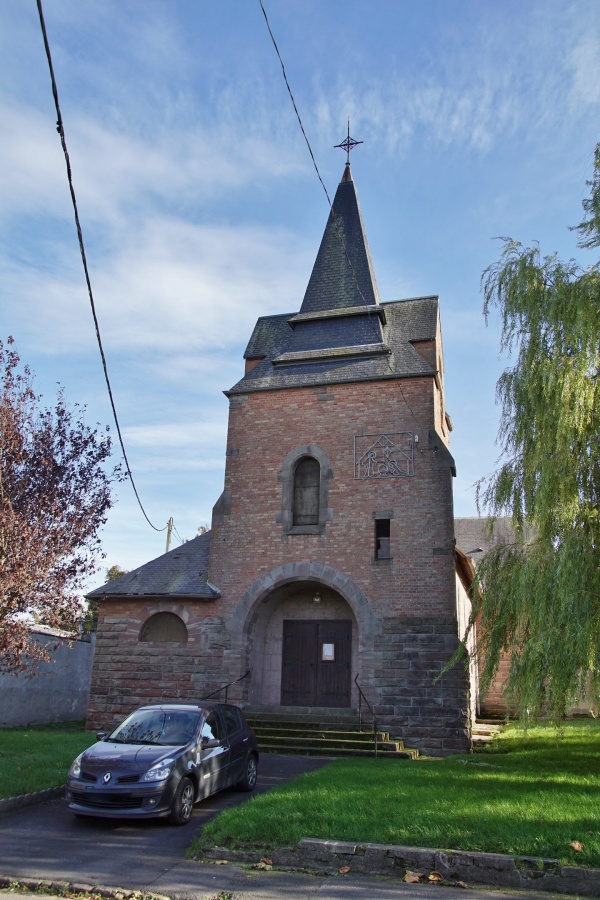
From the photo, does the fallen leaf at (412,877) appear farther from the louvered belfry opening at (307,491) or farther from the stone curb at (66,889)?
the louvered belfry opening at (307,491)

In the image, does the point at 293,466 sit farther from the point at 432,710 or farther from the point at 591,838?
→ the point at 591,838

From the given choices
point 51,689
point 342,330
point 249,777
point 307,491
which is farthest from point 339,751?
point 51,689

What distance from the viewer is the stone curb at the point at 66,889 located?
607 centimetres

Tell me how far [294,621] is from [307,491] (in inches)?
130

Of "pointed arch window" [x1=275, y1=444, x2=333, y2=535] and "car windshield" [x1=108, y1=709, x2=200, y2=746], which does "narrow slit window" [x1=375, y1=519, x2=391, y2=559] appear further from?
"car windshield" [x1=108, y1=709, x2=200, y2=746]

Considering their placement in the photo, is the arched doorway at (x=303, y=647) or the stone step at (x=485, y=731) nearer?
the arched doorway at (x=303, y=647)

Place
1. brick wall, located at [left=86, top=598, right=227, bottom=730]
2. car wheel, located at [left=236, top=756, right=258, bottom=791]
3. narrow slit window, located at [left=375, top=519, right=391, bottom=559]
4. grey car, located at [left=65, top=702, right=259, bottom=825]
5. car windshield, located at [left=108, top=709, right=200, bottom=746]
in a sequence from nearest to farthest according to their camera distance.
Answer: grey car, located at [left=65, top=702, right=259, bottom=825]
car windshield, located at [left=108, top=709, right=200, bottom=746]
car wheel, located at [left=236, top=756, right=258, bottom=791]
narrow slit window, located at [left=375, top=519, right=391, bottom=559]
brick wall, located at [left=86, top=598, right=227, bottom=730]

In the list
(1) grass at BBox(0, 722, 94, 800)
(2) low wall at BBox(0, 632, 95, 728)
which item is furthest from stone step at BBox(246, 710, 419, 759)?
(2) low wall at BBox(0, 632, 95, 728)

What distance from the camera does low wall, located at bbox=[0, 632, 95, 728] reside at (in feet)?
67.5

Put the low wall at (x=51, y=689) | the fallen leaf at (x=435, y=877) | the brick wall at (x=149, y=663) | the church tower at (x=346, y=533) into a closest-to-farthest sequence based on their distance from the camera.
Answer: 1. the fallen leaf at (x=435, y=877)
2. the church tower at (x=346, y=533)
3. the brick wall at (x=149, y=663)
4. the low wall at (x=51, y=689)

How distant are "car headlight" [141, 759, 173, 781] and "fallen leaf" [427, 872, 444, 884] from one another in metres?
3.38

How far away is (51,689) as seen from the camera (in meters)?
22.9

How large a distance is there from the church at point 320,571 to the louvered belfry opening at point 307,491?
0.10 feet

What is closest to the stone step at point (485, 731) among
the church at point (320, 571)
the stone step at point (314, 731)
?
the church at point (320, 571)
